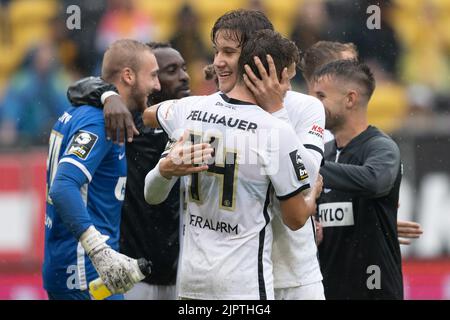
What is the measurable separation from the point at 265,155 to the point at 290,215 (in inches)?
13.6

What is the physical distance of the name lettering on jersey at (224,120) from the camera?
479 cm

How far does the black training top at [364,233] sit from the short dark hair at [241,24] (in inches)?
47.0

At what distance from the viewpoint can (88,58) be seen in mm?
12242

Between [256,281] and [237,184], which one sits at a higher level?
[237,184]

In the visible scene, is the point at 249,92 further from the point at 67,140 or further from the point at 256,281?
the point at 67,140

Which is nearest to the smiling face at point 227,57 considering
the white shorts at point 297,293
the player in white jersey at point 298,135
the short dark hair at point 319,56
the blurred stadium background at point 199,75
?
the player in white jersey at point 298,135

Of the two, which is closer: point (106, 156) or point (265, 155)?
point (265, 155)

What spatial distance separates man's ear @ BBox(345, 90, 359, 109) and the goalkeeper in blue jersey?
52.4 inches

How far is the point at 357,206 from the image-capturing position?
6125 millimetres

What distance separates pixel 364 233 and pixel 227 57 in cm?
168

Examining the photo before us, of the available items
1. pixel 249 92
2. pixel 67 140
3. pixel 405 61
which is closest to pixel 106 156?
pixel 67 140

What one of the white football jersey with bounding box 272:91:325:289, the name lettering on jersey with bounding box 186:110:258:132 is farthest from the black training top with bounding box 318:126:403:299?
the name lettering on jersey with bounding box 186:110:258:132

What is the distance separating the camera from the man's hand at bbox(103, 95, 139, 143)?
5797 mm
